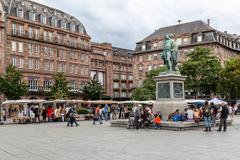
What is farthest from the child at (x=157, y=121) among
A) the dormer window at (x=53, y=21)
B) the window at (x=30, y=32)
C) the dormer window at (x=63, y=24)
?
the dormer window at (x=63, y=24)

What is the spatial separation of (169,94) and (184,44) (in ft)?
195

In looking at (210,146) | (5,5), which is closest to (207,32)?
(5,5)

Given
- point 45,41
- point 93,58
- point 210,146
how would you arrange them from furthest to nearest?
1. point 93,58
2. point 45,41
3. point 210,146

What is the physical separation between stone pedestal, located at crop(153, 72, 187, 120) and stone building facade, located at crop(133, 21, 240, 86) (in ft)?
180

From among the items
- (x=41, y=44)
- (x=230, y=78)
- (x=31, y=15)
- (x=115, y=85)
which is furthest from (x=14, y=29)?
(x=115, y=85)

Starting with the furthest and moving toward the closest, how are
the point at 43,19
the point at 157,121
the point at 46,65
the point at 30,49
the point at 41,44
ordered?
the point at 43,19
the point at 46,65
the point at 41,44
the point at 30,49
the point at 157,121

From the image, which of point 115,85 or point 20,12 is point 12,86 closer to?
point 20,12

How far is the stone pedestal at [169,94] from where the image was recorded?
23.2 metres

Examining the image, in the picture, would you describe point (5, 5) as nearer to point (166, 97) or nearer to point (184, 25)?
point (184, 25)

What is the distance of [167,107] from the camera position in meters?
23.2

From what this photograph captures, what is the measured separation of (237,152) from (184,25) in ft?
249

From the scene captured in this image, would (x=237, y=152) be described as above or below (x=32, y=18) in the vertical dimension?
below

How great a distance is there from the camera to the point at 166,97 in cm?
2358

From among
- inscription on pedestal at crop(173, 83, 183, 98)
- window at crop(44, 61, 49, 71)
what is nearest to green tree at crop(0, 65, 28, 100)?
window at crop(44, 61, 49, 71)
